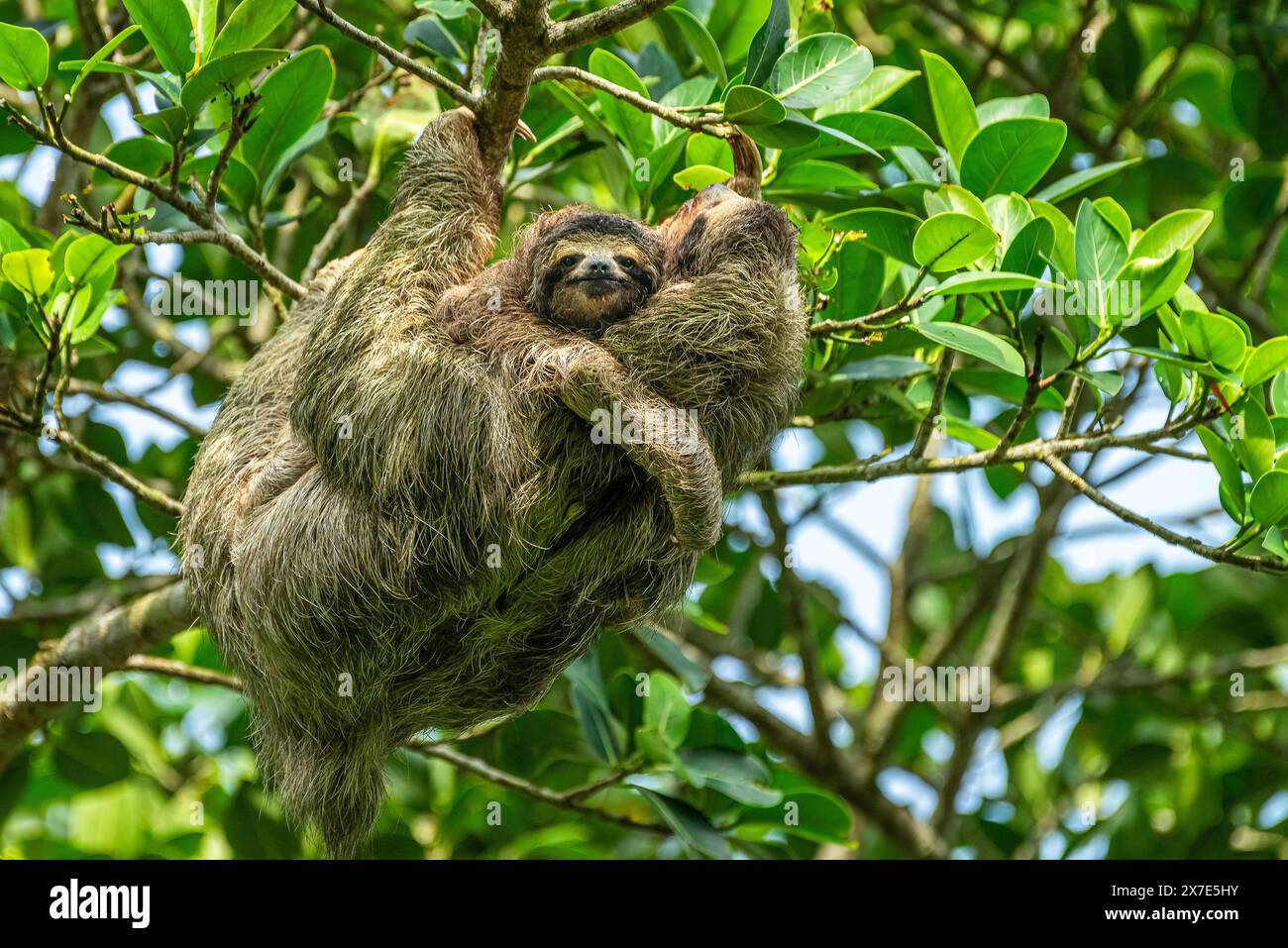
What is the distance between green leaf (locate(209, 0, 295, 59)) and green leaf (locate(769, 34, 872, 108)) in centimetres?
206

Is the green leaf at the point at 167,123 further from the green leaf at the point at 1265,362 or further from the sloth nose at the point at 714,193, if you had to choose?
the green leaf at the point at 1265,362

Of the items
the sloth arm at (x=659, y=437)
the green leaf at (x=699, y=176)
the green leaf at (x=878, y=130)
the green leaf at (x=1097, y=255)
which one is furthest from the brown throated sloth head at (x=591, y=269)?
the green leaf at (x=1097, y=255)

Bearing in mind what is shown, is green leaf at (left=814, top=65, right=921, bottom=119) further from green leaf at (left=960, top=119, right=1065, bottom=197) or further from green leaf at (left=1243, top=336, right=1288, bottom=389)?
green leaf at (left=1243, top=336, right=1288, bottom=389)

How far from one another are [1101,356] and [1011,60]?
14.0ft

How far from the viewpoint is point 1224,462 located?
562cm

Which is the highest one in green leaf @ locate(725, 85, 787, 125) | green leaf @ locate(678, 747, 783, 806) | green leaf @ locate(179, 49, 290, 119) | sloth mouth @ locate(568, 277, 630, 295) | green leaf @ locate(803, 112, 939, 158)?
green leaf @ locate(179, 49, 290, 119)

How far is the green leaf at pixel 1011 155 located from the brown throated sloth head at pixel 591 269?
149 cm

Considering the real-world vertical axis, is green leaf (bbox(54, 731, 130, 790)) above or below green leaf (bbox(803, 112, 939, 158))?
below

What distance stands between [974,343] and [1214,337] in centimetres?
97

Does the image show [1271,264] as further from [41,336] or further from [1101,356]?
[41,336]

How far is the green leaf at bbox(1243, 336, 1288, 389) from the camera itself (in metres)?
5.47

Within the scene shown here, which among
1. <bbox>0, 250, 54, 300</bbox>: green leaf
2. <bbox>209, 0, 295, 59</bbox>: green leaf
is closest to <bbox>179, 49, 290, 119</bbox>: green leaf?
<bbox>209, 0, 295, 59</bbox>: green leaf

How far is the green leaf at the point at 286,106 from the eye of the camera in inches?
246
